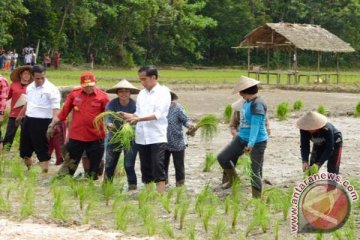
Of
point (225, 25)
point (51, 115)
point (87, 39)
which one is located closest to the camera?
point (51, 115)

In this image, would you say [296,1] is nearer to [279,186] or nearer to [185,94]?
[185,94]

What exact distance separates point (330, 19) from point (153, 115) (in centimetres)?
4638

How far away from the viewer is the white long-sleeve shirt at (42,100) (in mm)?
8906

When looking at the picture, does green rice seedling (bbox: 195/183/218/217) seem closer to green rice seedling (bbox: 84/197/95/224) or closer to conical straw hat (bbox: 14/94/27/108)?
green rice seedling (bbox: 84/197/95/224)

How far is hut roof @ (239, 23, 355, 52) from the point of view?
111 ft

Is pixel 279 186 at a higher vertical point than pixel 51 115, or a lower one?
lower

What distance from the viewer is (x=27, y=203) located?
695 cm

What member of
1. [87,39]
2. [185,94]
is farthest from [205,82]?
[87,39]

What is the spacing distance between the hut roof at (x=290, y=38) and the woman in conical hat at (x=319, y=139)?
2617 cm

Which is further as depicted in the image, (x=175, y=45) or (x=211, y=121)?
(x=175, y=45)

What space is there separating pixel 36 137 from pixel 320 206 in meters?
4.10

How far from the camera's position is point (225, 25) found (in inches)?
2004

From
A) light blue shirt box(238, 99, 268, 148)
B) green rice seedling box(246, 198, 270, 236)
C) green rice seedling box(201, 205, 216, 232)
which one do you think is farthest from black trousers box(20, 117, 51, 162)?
green rice seedling box(246, 198, 270, 236)

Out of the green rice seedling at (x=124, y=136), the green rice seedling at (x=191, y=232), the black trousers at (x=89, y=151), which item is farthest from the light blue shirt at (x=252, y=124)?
the black trousers at (x=89, y=151)
